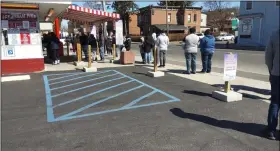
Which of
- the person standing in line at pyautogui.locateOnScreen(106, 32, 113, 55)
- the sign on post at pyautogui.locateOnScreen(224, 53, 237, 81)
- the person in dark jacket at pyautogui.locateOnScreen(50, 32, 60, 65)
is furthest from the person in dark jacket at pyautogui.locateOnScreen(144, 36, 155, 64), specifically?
the sign on post at pyautogui.locateOnScreen(224, 53, 237, 81)

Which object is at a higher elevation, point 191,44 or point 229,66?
point 191,44

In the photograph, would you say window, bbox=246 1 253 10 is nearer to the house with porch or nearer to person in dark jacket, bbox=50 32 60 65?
the house with porch

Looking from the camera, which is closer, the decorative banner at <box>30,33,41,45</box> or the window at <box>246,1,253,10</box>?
the decorative banner at <box>30,33,41,45</box>

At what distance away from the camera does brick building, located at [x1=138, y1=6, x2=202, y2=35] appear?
52.8 metres

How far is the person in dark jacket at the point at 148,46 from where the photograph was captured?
12438mm

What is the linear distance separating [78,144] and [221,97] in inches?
143

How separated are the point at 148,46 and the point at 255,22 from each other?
22253 millimetres

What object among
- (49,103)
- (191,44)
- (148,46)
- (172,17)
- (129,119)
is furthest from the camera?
(172,17)

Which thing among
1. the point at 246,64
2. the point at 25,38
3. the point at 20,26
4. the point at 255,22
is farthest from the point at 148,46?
the point at 255,22

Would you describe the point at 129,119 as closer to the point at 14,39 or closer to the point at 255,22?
the point at 14,39

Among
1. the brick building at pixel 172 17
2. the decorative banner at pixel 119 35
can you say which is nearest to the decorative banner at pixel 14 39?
the decorative banner at pixel 119 35

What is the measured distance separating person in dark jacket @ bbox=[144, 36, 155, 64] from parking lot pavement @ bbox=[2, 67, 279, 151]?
480 cm

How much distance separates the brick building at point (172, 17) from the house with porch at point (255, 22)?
2017 cm

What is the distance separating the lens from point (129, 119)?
4.98 m
